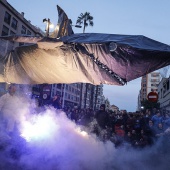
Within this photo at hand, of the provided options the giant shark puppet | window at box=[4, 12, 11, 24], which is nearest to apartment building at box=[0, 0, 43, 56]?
window at box=[4, 12, 11, 24]

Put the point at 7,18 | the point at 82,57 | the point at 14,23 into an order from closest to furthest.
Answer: the point at 82,57
the point at 7,18
the point at 14,23

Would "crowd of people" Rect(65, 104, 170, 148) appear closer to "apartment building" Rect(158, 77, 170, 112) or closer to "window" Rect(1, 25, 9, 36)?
"apartment building" Rect(158, 77, 170, 112)

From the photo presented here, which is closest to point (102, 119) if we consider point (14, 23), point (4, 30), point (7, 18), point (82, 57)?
point (82, 57)

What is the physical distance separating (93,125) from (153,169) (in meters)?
3.51

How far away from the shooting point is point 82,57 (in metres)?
4.13

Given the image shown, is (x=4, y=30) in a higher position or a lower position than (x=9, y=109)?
higher

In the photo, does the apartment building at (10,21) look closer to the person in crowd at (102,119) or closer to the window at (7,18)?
the window at (7,18)

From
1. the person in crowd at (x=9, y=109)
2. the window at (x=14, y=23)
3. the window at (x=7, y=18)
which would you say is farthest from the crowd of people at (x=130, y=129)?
the window at (x=14, y=23)

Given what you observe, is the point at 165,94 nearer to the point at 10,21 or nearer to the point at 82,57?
the point at 10,21

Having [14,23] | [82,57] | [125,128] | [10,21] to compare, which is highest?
[14,23]

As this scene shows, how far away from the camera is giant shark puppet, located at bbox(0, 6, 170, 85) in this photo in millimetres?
3465

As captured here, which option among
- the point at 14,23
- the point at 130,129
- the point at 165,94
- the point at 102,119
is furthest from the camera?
the point at 165,94

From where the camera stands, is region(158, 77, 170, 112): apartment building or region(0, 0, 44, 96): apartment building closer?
region(0, 0, 44, 96): apartment building

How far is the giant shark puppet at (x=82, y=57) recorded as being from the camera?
346cm
